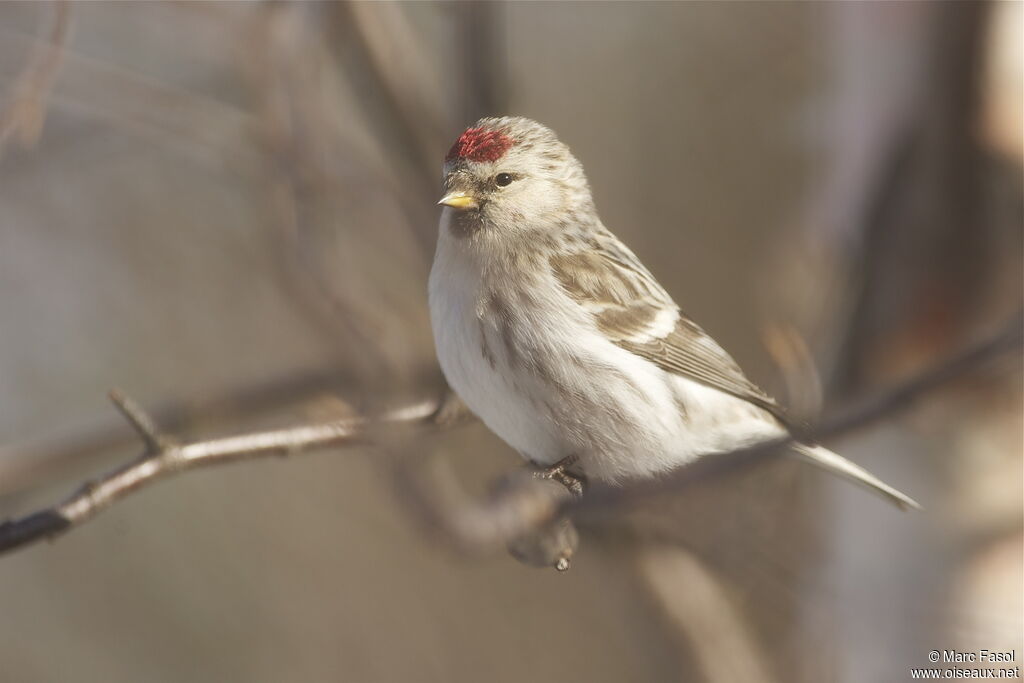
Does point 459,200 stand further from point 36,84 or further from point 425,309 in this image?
point 425,309

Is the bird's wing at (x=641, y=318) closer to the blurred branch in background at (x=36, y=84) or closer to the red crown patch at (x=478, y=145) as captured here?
the red crown patch at (x=478, y=145)

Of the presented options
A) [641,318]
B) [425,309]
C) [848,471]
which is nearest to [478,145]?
[641,318]

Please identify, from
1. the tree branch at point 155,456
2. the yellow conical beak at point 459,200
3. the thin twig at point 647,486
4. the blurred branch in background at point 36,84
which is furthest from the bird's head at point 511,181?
the blurred branch in background at point 36,84

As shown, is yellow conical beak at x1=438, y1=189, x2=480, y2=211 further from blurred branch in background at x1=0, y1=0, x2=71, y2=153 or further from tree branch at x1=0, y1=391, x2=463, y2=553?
blurred branch in background at x1=0, y1=0, x2=71, y2=153

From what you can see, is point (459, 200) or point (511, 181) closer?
point (459, 200)

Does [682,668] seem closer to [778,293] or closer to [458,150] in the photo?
[778,293]

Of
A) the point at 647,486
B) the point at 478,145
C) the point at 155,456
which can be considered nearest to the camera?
the point at 647,486

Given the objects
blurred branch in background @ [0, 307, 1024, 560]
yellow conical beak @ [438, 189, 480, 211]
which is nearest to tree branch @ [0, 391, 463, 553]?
blurred branch in background @ [0, 307, 1024, 560]

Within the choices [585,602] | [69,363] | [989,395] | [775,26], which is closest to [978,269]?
[989,395]
